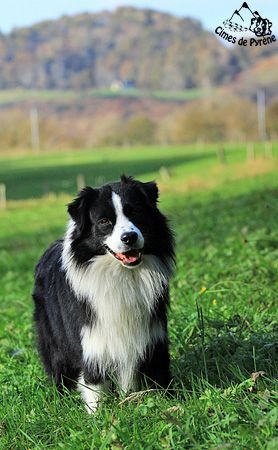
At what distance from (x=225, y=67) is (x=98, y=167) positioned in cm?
9847

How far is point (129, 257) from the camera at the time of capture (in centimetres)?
519

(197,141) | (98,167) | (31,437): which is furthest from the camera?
(197,141)

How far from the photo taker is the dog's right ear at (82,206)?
210 inches

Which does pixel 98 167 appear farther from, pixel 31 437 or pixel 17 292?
pixel 31 437

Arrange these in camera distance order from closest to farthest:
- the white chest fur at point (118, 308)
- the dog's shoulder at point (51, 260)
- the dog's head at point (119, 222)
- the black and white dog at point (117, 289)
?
the dog's head at point (119, 222) → the black and white dog at point (117, 289) → the white chest fur at point (118, 308) → the dog's shoulder at point (51, 260)

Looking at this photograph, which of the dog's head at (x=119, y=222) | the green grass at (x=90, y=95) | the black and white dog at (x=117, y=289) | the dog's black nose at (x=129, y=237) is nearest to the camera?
the dog's black nose at (x=129, y=237)

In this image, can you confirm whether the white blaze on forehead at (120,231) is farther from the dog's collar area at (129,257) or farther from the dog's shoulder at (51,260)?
the dog's shoulder at (51,260)

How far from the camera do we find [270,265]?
8.71 metres

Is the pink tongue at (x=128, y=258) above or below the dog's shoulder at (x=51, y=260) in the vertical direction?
above

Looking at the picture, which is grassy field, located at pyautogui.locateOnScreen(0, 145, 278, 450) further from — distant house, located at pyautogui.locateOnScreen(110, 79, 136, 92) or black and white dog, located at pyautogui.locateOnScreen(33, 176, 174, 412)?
distant house, located at pyautogui.locateOnScreen(110, 79, 136, 92)

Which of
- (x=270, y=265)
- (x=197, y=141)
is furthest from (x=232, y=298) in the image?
(x=197, y=141)

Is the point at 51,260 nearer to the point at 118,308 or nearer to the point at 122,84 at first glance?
the point at 118,308

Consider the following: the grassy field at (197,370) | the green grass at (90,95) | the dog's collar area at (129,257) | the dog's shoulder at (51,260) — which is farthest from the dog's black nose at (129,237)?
the green grass at (90,95)

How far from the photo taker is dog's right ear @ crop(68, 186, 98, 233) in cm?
534
